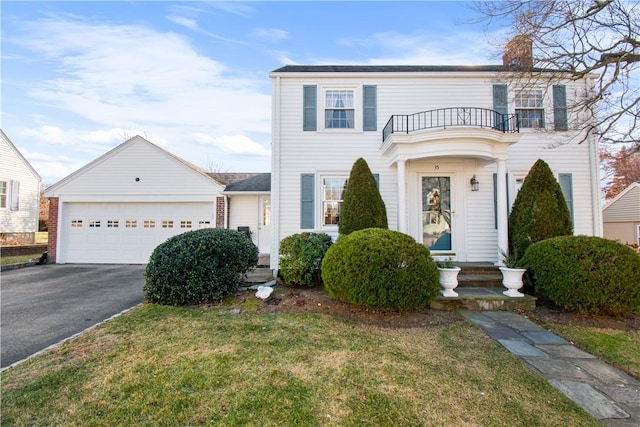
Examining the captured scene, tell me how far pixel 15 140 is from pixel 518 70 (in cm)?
2238

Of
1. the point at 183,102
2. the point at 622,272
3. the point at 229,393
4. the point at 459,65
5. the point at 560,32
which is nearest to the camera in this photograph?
the point at 229,393

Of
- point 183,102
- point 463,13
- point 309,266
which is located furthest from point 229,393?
point 183,102

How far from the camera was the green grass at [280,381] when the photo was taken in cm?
247

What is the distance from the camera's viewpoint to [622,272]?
4.89 metres

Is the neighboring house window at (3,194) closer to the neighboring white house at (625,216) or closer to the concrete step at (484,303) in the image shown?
the concrete step at (484,303)

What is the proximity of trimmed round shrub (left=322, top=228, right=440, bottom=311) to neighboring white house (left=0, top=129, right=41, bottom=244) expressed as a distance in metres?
18.9

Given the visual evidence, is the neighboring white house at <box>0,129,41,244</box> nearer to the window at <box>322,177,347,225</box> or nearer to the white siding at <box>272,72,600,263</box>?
the white siding at <box>272,72,600,263</box>

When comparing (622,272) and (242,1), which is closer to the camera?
(622,272)

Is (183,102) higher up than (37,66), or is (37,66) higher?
(183,102)

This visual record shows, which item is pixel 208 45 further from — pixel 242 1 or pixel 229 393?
pixel 229 393

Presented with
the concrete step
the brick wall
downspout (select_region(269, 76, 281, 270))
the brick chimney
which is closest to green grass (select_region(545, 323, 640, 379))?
the concrete step

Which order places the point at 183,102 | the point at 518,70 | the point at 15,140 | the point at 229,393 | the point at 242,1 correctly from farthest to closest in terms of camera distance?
the point at 15,140, the point at 183,102, the point at 242,1, the point at 518,70, the point at 229,393

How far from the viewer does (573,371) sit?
336 cm

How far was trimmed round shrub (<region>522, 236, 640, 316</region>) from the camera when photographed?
488 centimetres
